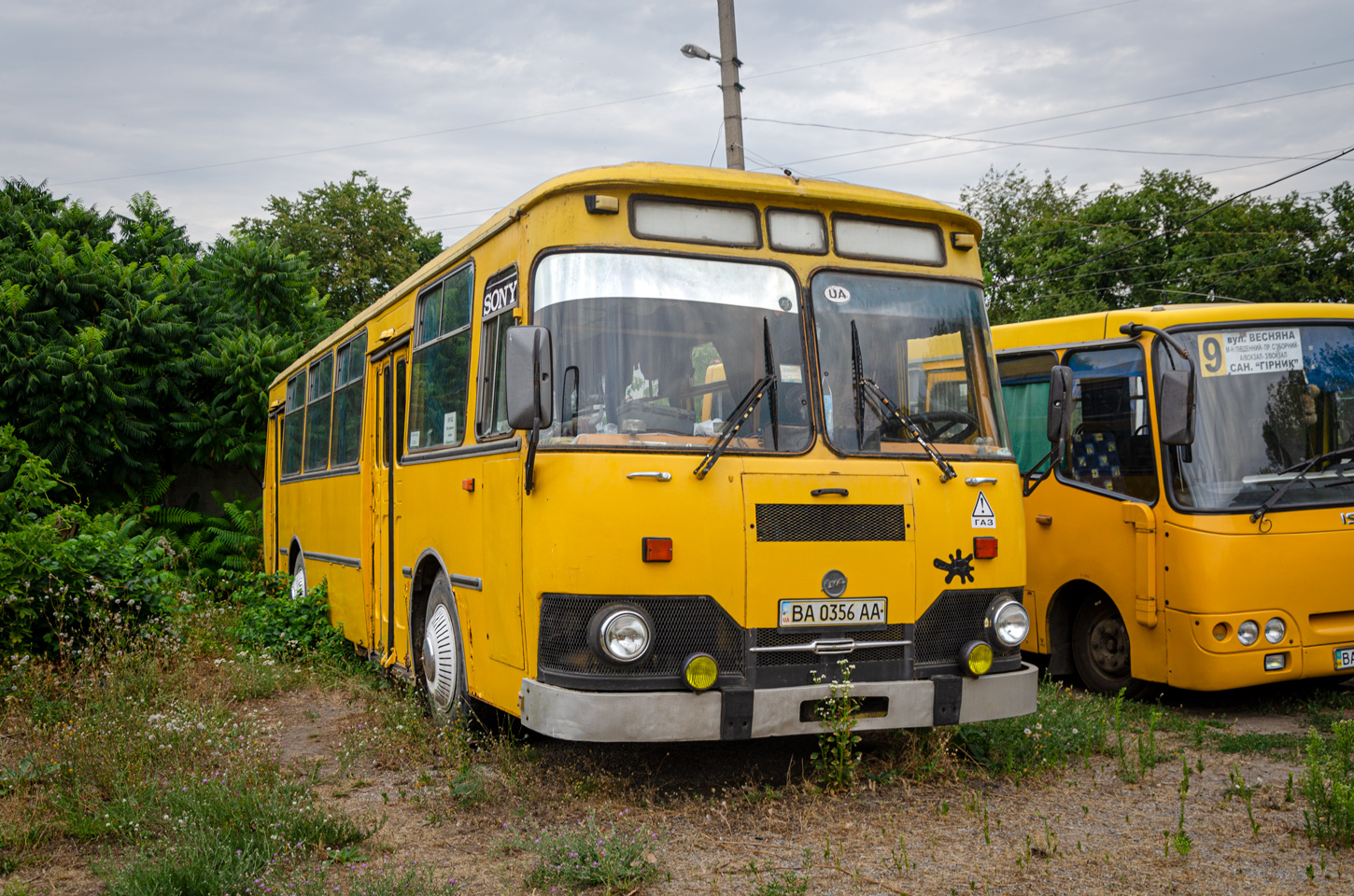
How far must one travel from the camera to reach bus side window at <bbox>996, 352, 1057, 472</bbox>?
956 cm

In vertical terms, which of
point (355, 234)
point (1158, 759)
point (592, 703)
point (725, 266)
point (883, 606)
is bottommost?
point (1158, 759)

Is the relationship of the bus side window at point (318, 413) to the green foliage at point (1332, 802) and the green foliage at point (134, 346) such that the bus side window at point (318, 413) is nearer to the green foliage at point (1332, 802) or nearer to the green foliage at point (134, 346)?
the green foliage at point (134, 346)

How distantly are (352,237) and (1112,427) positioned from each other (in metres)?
34.7

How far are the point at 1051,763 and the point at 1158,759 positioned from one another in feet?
2.68

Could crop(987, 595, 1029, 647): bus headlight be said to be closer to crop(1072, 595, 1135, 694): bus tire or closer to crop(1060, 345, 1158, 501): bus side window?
crop(1060, 345, 1158, 501): bus side window

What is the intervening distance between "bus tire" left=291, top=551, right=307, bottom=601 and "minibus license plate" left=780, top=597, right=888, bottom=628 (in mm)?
7997

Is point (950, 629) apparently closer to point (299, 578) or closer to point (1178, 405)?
point (1178, 405)

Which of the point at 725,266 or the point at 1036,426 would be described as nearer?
the point at 725,266

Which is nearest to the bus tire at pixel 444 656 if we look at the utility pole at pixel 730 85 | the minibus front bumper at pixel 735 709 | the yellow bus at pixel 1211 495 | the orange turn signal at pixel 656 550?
the minibus front bumper at pixel 735 709

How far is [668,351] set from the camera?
5.76 metres

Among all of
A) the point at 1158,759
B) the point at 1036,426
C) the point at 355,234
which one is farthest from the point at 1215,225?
the point at 1158,759

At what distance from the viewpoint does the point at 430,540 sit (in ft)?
24.9

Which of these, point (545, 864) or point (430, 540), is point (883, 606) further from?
point (430, 540)

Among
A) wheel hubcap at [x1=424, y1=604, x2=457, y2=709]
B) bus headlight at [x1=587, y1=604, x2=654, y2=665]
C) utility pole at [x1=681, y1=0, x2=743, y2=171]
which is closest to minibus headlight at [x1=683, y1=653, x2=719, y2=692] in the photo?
bus headlight at [x1=587, y1=604, x2=654, y2=665]
